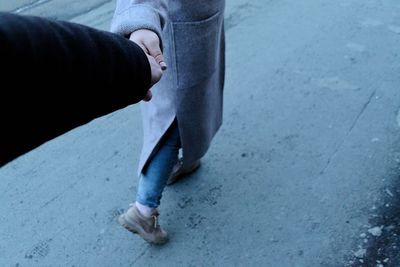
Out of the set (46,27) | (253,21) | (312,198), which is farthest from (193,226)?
(253,21)

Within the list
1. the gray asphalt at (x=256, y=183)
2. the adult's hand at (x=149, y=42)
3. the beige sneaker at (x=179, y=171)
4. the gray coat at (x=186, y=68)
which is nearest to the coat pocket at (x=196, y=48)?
the gray coat at (x=186, y=68)

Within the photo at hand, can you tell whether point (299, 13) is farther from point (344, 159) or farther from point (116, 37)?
point (116, 37)

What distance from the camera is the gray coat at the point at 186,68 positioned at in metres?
1.79

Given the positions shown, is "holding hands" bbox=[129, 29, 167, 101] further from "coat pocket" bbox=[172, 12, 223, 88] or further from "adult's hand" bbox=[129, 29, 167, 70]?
"coat pocket" bbox=[172, 12, 223, 88]

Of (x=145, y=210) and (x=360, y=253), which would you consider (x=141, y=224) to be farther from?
(x=360, y=253)

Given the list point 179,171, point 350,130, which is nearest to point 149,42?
point 179,171

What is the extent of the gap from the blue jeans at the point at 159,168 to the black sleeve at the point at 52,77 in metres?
1.01

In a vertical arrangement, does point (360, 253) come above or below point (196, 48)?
below

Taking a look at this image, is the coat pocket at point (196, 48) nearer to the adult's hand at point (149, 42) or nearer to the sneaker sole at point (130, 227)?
the adult's hand at point (149, 42)

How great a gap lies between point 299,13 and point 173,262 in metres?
3.40

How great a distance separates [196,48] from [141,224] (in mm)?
937

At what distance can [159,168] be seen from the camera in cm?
234

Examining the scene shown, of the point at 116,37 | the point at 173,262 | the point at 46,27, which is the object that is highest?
the point at 46,27

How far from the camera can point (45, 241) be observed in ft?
8.39
